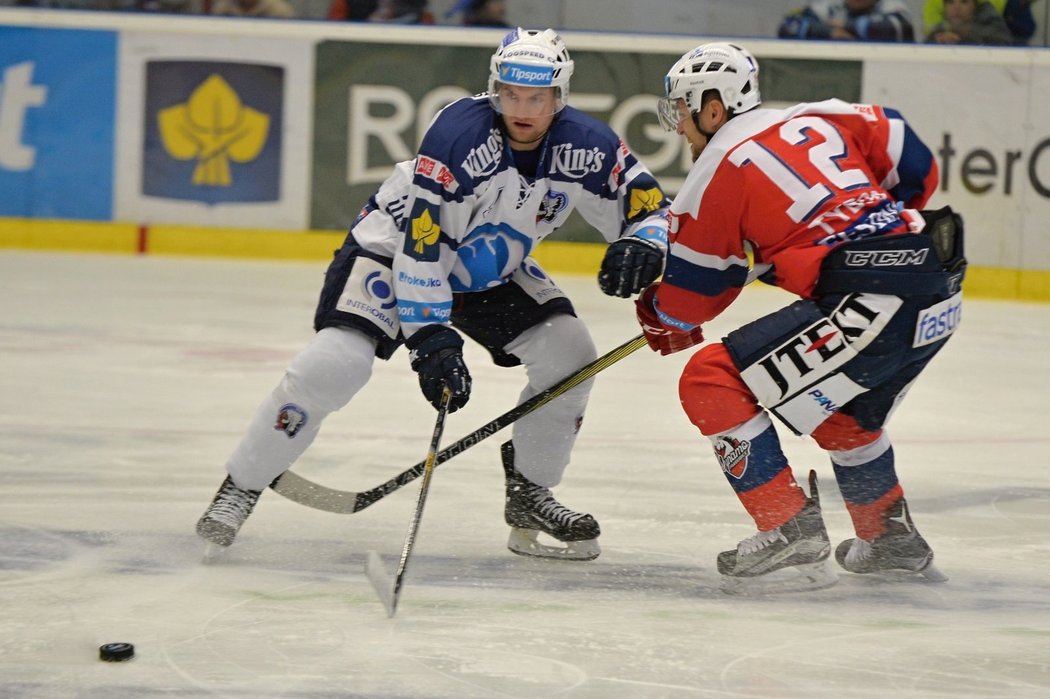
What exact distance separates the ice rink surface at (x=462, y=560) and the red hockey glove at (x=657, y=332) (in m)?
0.41

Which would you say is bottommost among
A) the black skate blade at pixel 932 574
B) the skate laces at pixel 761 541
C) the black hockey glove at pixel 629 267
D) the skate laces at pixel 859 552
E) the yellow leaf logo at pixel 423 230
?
the black skate blade at pixel 932 574

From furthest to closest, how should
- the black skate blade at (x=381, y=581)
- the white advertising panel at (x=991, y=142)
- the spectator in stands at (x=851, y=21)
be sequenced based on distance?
the spectator in stands at (x=851, y=21)
the white advertising panel at (x=991, y=142)
the black skate blade at (x=381, y=581)

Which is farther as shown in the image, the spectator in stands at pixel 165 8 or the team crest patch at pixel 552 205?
the spectator in stands at pixel 165 8

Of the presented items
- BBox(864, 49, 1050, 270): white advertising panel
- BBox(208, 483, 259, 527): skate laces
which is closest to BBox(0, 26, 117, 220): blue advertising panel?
BBox(864, 49, 1050, 270): white advertising panel

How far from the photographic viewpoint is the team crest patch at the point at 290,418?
2898mm

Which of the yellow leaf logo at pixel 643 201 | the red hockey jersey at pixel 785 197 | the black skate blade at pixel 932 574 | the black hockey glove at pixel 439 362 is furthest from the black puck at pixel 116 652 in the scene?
the black skate blade at pixel 932 574

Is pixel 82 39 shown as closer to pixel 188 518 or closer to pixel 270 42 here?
pixel 270 42

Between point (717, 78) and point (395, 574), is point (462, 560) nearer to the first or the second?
point (395, 574)

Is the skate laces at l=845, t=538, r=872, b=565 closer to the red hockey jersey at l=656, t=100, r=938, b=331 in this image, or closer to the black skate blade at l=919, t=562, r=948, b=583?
the black skate blade at l=919, t=562, r=948, b=583

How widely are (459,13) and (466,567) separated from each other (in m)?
5.12

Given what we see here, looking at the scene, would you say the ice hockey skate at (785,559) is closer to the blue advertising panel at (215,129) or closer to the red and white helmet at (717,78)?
the red and white helmet at (717,78)

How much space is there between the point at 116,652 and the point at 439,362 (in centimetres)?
81

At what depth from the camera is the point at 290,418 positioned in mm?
2904

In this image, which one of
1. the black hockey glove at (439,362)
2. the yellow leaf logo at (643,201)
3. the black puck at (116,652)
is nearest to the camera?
the black puck at (116,652)
